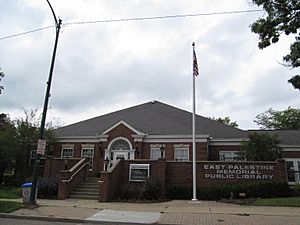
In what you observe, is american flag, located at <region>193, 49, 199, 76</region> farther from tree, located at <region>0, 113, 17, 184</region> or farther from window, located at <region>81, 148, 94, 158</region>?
tree, located at <region>0, 113, 17, 184</region>

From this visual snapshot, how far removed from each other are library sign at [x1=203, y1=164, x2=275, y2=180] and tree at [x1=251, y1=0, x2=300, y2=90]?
25.2 feet

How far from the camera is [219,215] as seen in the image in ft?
38.7

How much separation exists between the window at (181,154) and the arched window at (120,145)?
415 cm

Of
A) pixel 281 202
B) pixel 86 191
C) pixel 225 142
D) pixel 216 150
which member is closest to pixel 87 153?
pixel 86 191

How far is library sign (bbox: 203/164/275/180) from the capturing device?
18.1 metres

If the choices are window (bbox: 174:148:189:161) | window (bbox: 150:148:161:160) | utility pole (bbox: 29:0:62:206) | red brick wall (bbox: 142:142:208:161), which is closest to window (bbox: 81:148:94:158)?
red brick wall (bbox: 142:142:208:161)

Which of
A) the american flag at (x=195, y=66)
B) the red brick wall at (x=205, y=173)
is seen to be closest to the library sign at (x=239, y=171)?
the red brick wall at (x=205, y=173)

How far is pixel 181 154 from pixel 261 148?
6282 millimetres

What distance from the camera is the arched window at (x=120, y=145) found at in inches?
1006

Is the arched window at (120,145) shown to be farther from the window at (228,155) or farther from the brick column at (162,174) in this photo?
the window at (228,155)

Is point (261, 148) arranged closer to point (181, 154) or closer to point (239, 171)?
point (239, 171)

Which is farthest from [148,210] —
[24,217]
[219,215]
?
[24,217]

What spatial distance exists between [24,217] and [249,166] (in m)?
12.8

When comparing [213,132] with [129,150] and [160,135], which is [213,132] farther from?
[129,150]
